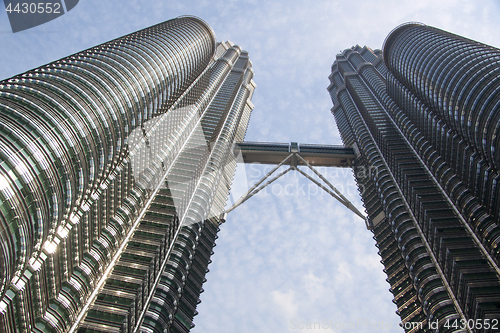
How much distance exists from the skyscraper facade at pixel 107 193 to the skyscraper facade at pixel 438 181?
42.9 metres

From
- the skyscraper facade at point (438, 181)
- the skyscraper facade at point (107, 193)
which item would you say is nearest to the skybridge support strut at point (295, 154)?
the skyscraper facade at point (438, 181)

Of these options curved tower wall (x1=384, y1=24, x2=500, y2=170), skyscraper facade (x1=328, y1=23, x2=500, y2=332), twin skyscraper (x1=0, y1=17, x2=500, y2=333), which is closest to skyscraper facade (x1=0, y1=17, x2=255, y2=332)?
twin skyscraper (x1=0, y1=17, x2=500, y2=333)

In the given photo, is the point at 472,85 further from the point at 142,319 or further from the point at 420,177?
the point at 142,319

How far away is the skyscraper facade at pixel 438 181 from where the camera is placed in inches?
2421

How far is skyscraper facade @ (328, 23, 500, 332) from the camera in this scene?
61500 millimetres

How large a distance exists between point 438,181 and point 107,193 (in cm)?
7344

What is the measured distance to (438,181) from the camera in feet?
284

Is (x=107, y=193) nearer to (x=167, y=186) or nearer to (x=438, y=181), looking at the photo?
(x=167, y=186)

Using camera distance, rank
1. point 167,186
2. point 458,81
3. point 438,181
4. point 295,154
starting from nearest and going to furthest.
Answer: point 458,81 < point 438,181 < point 167,186 < point 295,154

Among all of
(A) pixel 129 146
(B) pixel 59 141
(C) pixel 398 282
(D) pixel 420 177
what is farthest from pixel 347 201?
(B) pixel 59 141

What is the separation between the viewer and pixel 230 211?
10262 cm

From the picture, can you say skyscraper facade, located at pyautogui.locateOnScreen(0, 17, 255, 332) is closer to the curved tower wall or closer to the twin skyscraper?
the twin skyscraper

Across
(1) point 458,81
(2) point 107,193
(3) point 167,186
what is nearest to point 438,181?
(1) point 458,81

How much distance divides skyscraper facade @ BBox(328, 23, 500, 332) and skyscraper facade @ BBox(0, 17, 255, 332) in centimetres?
4286
